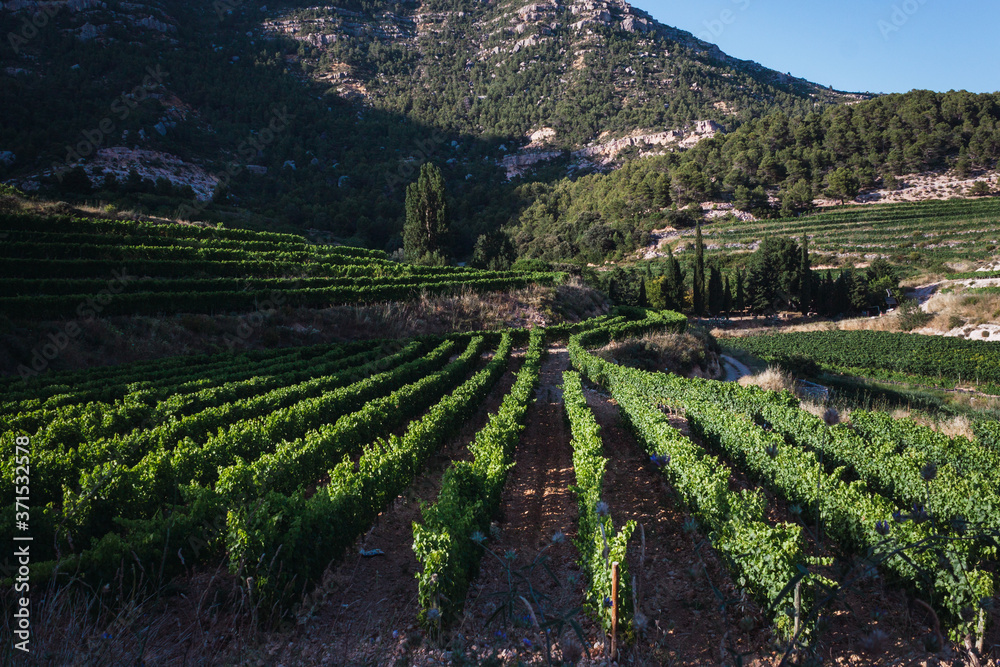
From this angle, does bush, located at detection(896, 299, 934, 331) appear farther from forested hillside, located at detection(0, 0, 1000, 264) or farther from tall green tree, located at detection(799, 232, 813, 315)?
forested hillside, located at detection(0, 0, 1000, 264)

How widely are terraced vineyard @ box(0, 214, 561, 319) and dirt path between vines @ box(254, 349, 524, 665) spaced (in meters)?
23.7

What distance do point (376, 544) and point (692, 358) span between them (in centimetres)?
2952

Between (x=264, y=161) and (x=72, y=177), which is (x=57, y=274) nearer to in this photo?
(x=72, y=177)

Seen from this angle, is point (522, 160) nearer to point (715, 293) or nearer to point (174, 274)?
point (715, 293)

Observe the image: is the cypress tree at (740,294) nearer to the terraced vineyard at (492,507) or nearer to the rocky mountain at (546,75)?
the terraced vineyard at (492,507)

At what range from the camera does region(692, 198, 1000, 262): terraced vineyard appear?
72.8 m

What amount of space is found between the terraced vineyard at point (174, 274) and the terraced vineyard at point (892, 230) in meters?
66.1

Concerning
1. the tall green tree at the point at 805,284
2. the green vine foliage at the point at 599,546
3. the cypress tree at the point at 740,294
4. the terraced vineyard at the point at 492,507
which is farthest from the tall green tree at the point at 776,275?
the green vine foliage at the point at 599,546

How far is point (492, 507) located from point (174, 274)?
31936mm

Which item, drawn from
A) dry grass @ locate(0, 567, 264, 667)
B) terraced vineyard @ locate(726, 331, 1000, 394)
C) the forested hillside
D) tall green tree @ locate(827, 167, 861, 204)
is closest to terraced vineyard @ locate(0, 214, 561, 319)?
the forested hillside

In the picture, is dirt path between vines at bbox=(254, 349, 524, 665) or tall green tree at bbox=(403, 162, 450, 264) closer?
dirt path between vines at bbox=(254, 349, 524, 665)

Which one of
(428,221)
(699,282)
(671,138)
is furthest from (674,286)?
(671,138)

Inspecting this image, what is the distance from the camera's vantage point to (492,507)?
9.14 m

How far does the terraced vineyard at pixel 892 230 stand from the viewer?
72.8 m
